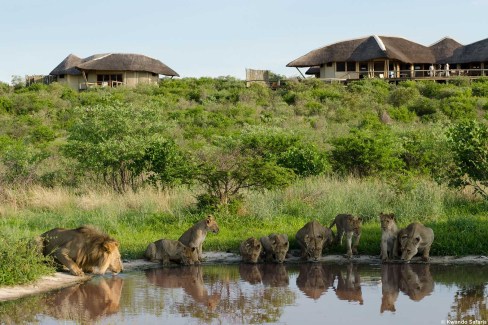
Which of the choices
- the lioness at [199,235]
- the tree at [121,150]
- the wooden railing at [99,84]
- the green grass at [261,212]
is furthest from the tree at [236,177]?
the wooden railing at [99,84]

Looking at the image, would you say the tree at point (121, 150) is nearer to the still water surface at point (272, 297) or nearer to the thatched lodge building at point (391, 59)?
the still water surface at point (272, 297)

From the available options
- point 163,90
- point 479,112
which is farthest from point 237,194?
point 163,90

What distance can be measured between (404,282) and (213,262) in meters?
3.60

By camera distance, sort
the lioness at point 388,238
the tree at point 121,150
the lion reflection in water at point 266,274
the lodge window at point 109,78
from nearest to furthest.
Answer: the lion reflection in water at point 266,274
the lioness at point 388,238
the tree at point 121,150
the lodge window at point 109,78

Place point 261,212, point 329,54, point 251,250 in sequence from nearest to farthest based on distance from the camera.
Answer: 1. point 251,250
2. point 261,212
3. point 329,54

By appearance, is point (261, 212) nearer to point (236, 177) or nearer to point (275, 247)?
point (236, 177)

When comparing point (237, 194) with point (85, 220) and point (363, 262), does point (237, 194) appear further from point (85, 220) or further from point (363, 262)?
point (363, 262)

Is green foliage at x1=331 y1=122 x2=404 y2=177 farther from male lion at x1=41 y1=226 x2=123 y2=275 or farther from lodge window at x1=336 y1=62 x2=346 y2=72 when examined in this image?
lodge window at x1=336 y1=62 x2=346 y2=72

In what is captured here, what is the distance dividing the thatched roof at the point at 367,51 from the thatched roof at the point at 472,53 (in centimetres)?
199

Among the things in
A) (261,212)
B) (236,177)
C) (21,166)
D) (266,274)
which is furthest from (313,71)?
(266,274)

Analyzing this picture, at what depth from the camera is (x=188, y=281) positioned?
12.0 meters

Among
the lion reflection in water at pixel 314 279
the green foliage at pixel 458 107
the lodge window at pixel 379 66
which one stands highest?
the lodge window at pixel 379 66

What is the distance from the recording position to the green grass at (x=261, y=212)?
14.2m

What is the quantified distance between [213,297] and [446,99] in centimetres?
3701
